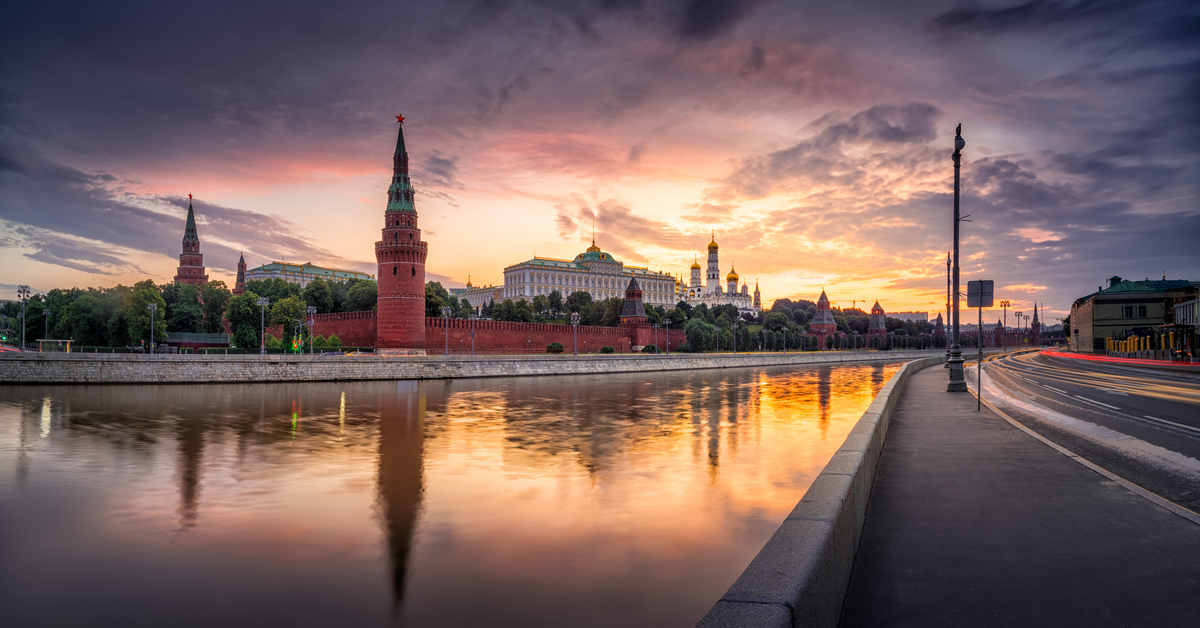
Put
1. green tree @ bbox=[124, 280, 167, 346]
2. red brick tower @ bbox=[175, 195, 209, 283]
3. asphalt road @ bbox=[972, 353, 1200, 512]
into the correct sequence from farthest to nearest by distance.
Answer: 1. red brick tower @ bbox=[175, 195, 209, 283]
2. green tree @ bbox=[124, 280, 167, 346]
3. asphalt road @ bbox=[972, 353, 1200, 512]

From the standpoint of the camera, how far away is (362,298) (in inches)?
3260

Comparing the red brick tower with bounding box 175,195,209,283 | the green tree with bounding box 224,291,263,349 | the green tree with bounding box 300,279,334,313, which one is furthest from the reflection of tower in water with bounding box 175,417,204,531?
the red brick tower with bounding box 175,195,209,283

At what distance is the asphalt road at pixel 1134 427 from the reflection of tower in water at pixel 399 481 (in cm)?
731

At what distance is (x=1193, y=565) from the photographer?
4.30 m

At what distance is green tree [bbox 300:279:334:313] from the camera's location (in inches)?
3366

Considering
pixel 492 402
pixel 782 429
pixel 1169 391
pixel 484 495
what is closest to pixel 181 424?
pixel 492 402

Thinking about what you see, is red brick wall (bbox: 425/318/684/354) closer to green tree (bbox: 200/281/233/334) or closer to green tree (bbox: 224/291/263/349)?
green tree (bbox: 224/291/263/349)

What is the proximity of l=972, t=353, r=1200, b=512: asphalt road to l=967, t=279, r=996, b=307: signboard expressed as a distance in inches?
87.9

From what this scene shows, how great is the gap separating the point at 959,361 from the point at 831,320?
120 metres

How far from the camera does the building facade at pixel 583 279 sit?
152m

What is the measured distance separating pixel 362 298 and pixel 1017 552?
84097mm

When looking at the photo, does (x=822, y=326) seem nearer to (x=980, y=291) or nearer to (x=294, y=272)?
(x=294, y=272)

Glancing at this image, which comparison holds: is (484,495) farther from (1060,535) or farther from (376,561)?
(1060,535)

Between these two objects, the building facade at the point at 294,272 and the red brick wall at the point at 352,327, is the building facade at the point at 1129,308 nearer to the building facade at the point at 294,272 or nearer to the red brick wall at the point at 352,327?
the red brick wall at the point at 352,327
